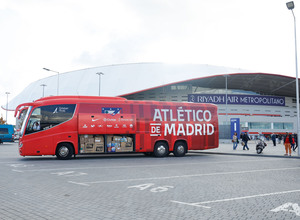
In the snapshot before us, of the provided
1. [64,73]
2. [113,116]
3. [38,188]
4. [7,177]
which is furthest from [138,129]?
[64,73]

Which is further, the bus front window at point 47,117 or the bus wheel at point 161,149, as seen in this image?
the bus wheel at point 161,149

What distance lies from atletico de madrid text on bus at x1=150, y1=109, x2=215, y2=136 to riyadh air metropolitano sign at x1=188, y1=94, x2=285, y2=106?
49591 mm

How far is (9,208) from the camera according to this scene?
593 cm

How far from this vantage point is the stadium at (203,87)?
67.9 meters

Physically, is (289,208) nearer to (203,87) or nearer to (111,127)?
(111,127)

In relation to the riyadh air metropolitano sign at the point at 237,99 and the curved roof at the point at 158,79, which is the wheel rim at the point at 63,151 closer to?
the curved roof at the point at 158,79

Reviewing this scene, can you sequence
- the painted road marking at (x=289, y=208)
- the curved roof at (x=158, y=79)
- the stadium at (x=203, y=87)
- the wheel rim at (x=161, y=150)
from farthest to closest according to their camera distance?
the stadium at (x=203, y=87)
the curved roof at (x=158, y=79)
the wheel rim at (x=161, y=150)
the painted road marking at (x=289, y=208)

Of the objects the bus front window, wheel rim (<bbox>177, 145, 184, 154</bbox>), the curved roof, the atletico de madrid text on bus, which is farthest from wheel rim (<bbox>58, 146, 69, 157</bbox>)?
the curved roof

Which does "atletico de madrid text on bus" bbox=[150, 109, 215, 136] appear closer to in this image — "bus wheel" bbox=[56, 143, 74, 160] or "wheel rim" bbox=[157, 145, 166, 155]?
"wheel rim" bbox=[157, 145, 166, 155]

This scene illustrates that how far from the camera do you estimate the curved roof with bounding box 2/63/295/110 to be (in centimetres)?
6725

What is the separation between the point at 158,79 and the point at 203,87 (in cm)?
1653

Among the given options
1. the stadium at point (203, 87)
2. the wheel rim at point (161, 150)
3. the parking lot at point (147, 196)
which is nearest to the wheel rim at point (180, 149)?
the wheel rim at point (161, 150)

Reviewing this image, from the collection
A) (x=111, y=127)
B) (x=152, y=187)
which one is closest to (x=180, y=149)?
(x=111, y=127)

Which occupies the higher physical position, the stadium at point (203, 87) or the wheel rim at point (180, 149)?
the stadium at point (203, 87)
